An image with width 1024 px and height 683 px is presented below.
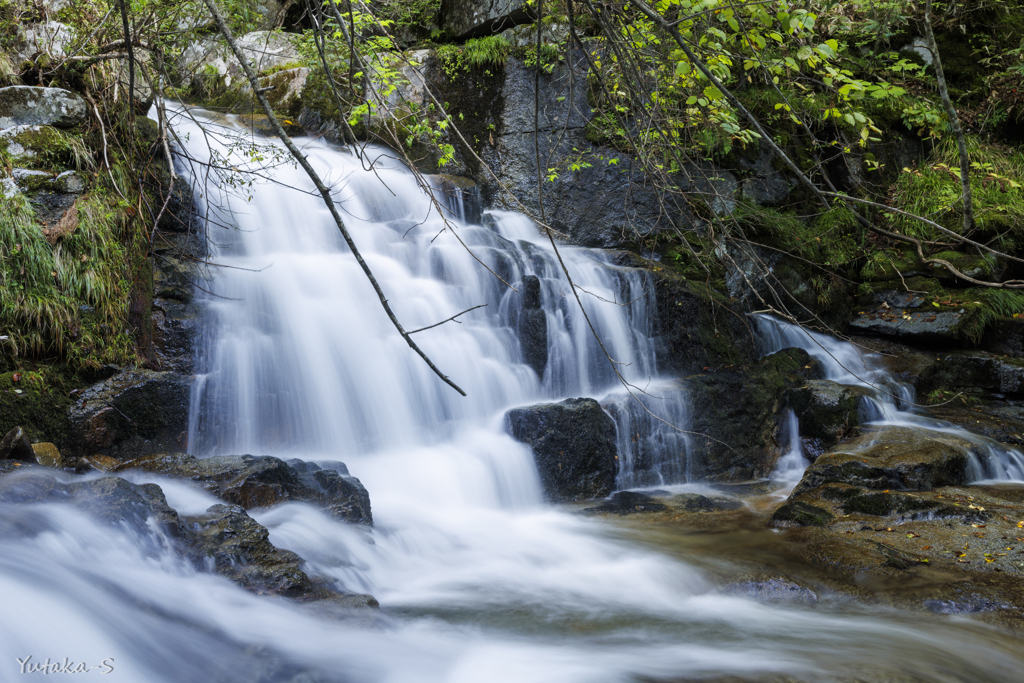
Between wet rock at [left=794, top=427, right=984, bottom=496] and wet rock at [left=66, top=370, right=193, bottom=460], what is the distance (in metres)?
4.98

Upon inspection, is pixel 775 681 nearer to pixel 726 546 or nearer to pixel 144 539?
pixel 726 546

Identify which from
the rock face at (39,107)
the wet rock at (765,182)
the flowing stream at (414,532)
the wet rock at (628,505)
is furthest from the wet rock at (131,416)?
the wet rock at (765,182)

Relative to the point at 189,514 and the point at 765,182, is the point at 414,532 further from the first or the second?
the point at 765,182

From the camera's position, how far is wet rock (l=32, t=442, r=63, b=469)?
12.2 ft

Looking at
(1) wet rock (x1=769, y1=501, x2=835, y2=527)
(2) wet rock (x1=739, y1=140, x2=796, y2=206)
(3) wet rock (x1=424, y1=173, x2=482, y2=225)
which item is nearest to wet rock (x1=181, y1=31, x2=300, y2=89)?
(3) wet rock (x1=424, y1=173, x2=482, y2=225)

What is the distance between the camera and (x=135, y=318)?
5074mm

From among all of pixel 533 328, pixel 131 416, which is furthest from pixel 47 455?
pixel 533 328

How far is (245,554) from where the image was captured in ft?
10.1

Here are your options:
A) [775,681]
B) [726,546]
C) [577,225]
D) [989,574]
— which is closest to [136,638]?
[775,681]

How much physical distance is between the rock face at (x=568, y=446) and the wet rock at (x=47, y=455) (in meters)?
3.49

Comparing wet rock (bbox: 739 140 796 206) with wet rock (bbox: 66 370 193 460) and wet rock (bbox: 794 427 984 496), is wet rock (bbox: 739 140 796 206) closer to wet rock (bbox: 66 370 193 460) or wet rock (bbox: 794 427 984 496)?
wet rock (bbox: 794 427 984 496)

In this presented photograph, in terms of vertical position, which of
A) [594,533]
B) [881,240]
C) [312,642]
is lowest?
[594,533]

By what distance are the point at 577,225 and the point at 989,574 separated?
720 cm

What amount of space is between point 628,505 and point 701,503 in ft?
2.09
